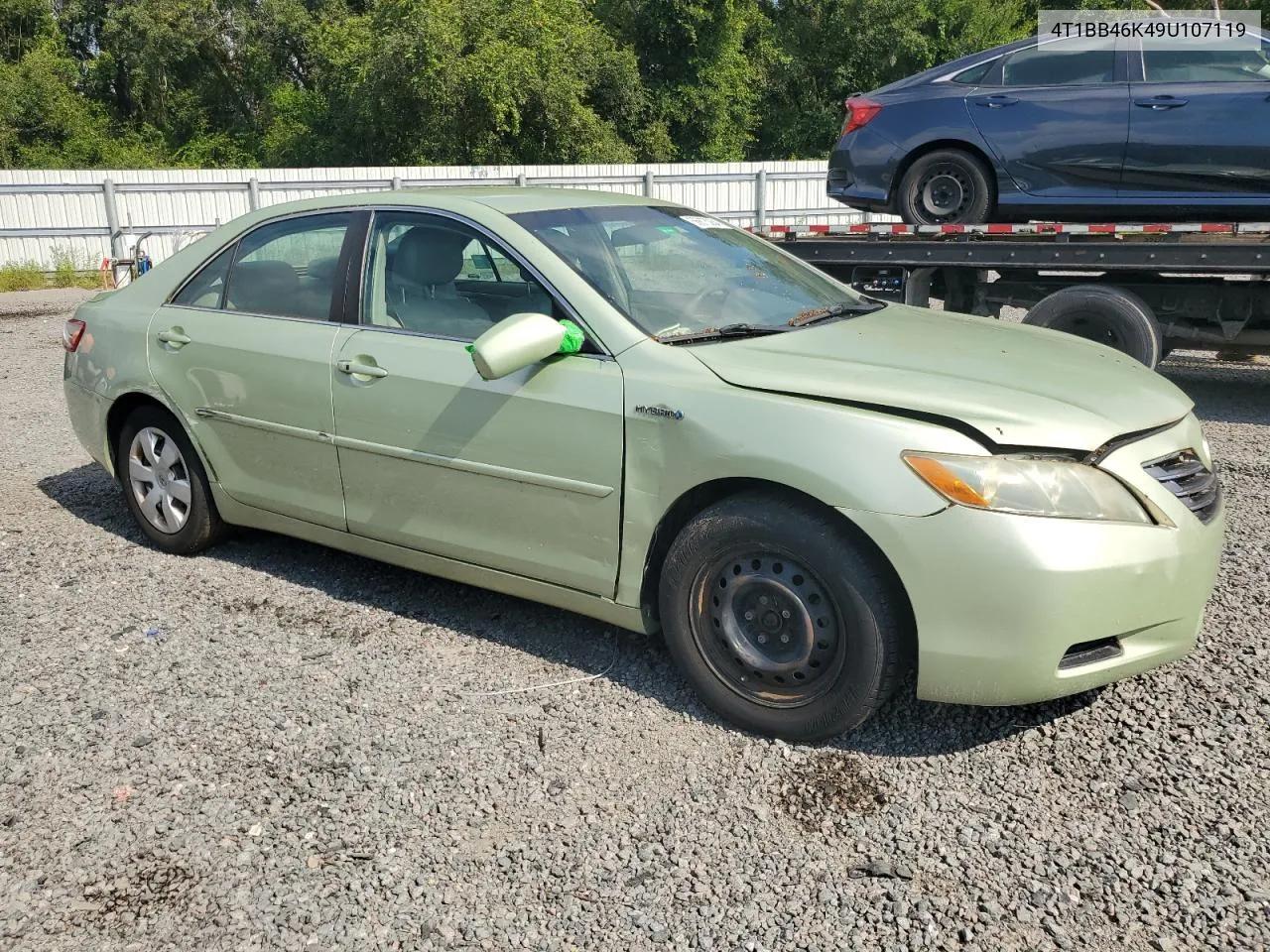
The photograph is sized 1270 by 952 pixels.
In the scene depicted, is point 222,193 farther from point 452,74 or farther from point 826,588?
point 826,588

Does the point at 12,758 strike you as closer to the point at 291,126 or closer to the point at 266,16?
the point at 291,126

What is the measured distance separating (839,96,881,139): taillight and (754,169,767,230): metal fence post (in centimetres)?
1341

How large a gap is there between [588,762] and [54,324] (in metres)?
13.3

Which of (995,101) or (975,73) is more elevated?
(975,73)

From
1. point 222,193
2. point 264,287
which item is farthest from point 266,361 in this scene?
point 222,193

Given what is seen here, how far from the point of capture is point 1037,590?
292cm

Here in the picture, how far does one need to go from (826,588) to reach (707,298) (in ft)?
3.95

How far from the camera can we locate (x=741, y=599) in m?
3.39

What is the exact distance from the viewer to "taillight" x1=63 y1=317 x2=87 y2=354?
523 cm

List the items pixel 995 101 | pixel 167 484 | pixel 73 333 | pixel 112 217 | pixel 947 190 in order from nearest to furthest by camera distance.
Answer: pixel 167 484 < pixel 73 333 < pixel 995 101 < pixel 947 190 < pixel 112 217

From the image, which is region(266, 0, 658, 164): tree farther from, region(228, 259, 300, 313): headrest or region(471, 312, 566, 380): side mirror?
region(471, 312, 566, 380): side mirror

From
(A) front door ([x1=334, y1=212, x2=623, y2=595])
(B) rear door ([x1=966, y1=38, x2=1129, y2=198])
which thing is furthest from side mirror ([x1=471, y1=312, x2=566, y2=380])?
(B) rear door ([x1=966, y1=38, x2=1129, y2=198])

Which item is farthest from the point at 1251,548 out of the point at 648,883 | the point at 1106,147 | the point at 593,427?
the point at 1106,147

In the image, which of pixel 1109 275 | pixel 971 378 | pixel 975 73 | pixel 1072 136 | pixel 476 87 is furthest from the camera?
pixel 476 87
